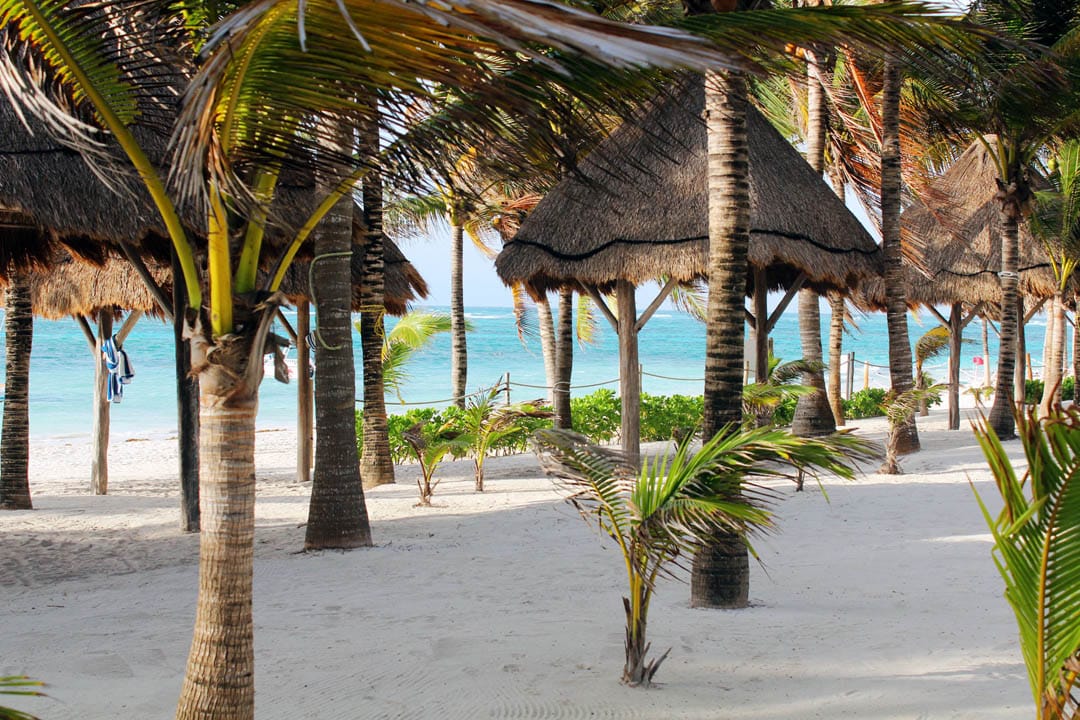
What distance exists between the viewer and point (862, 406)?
21172mm

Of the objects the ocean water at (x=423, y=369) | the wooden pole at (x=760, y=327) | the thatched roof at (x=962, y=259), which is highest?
the thatched roof at (x=962, y=259)

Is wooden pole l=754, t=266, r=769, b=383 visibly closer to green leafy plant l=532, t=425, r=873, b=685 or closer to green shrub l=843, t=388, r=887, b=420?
green leafy plant l=532, t=425, r=873, b=685

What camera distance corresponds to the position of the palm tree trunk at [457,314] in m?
17.4

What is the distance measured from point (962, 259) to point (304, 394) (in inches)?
435

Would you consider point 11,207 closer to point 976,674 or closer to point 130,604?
point 130,604

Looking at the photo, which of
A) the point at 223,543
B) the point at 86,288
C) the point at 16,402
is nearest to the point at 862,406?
the point at 86,288

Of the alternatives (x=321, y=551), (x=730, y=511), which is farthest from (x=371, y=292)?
(x=730, y=511)

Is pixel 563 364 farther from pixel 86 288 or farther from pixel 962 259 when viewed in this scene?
pixel 962 259

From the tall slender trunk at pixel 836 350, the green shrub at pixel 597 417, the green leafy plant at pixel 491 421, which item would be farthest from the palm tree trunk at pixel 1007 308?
the green leafy plant at pixel 491 421

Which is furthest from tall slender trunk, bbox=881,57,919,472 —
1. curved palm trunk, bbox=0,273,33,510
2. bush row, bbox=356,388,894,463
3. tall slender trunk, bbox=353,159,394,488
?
curved palm trunk, bbox=0,273,33,510

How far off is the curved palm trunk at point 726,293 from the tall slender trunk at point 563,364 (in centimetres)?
815

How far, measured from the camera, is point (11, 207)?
7023 millimetres

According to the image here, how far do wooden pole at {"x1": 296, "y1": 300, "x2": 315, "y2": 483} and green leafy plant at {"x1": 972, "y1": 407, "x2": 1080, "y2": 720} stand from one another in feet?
32.4

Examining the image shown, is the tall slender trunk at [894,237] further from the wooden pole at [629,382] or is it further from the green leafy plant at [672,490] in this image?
the green leafy plant at [672,490]
